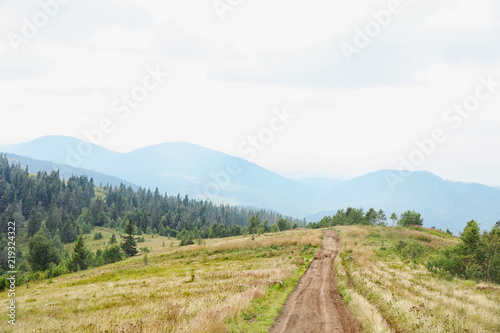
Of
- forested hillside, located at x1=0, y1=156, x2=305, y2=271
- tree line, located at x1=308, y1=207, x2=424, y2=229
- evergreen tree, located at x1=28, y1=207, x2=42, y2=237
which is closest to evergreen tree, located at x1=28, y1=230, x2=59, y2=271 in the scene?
forested hillside, located at x1=0, y1=156, x2=305, y2=271

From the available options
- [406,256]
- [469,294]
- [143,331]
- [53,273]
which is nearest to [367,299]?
[469,294]

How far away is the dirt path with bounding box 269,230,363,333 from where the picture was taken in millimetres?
13495

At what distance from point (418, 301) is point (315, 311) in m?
6.16

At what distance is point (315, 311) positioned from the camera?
15.9 m

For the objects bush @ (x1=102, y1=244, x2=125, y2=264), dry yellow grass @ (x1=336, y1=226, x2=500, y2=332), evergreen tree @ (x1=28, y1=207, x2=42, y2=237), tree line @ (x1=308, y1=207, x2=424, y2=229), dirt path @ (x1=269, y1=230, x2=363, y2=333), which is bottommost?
Result: evergreen tree @ (x1=28, y1=207, x2=42, y2=237)

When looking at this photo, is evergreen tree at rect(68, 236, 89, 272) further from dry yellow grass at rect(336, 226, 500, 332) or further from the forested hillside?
dry yellow grass at rect(336, 226, 500, 332)

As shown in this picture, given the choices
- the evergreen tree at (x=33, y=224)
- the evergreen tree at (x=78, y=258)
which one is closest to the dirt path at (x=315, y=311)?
the evergreen tree at (x=78, y=258)

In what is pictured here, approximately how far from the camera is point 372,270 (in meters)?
26.8

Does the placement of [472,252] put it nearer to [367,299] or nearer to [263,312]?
[367,299]

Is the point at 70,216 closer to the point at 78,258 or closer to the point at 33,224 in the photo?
the point at 33,224

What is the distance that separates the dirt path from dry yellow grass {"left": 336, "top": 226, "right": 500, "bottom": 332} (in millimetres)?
804

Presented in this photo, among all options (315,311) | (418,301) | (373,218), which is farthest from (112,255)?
(373,218)

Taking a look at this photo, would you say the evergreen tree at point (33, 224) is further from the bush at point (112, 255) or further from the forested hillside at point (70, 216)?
the bush at point (112, 255)

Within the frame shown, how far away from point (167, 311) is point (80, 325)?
457 centimetres
